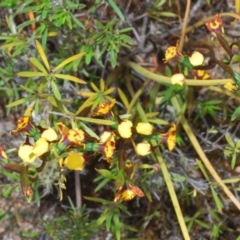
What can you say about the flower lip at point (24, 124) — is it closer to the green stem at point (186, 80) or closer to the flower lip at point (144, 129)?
the flower lip at point (144, 129)

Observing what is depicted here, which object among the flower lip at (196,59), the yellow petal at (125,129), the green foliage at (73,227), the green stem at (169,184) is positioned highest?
the flower lip at (196,59)

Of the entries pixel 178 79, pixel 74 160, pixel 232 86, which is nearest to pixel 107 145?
pixel 74 160

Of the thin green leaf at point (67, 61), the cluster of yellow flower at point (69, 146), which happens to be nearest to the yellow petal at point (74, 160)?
the cluster of yellow flower at point (69, 146)

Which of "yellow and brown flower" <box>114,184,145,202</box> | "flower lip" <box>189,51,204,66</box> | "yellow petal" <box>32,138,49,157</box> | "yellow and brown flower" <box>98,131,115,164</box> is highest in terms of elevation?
"flower lip" <box>189,51,204,66</box>

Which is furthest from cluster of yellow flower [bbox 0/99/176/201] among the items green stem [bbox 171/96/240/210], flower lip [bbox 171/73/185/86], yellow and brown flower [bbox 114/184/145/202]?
green stem [bbox 171/96/240/210]

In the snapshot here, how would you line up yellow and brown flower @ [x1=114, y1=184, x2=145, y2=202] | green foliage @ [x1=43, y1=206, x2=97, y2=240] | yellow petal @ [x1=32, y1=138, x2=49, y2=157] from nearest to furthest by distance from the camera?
yellow petal @ [x1=32, y1=138, x2=49, y2=157], yellow and brown flower @ [x1=114, y1=184, x2=145, y2=202], green foliage @ [x1=43, y1=206, x2=97, y2=240]

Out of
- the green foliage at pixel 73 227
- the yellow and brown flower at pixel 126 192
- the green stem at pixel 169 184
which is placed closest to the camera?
the yellow and brown flower at pixel 126 192

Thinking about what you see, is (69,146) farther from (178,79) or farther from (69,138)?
(178,79)

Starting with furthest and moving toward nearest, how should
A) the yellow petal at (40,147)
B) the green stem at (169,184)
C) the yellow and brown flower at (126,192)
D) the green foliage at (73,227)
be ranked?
1. the green foliage at (73,227)
2. the green stem at (169,184)
3. the yellow and brown flower at (126,192)
4. the yellow petal at (40,147)

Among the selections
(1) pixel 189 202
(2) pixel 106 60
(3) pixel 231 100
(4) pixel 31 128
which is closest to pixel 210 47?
(3) pixel 231 100

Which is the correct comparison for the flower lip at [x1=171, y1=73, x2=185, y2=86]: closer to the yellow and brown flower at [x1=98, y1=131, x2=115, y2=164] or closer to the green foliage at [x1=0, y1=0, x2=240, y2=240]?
the green foliage at [x1=0, y1=0, x2=240, y2=240]

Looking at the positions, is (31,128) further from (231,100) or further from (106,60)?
(231,100)
